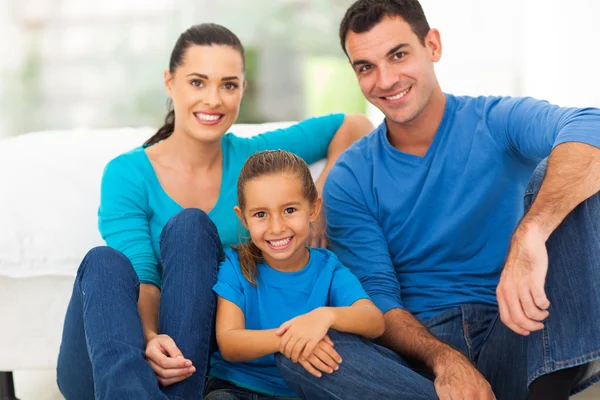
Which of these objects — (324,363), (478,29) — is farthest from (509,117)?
(478,29)

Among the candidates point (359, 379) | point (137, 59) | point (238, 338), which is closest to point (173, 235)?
point (238, 338)

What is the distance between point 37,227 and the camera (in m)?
2.01

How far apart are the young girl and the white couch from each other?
0.51m

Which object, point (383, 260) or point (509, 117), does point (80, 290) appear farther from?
point (509, 117)

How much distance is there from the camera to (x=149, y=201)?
189 centimetres

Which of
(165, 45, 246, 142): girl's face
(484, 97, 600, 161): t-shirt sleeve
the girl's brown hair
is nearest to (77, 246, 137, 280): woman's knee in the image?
the girl's brown hair

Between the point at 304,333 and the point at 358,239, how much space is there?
15.9 inches

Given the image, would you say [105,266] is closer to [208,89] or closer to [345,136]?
[208,89]

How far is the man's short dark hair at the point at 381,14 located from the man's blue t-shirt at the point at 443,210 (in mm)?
222

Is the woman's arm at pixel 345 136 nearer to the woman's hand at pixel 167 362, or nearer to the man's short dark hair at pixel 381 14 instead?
the man's short dark hair at pixel 381 14

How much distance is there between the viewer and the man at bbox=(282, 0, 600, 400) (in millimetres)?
1463

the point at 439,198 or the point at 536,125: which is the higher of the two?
the point at 536,125

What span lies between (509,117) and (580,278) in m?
0.49

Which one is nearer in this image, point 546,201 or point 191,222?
point 546,201
